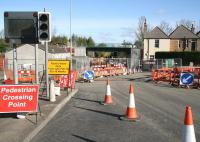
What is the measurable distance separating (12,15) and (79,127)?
12.6 ft

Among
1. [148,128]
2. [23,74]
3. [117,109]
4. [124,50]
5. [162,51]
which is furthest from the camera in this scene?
[124,50]

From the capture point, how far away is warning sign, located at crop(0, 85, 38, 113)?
11.1 metres

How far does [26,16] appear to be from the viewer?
12562 millimetres

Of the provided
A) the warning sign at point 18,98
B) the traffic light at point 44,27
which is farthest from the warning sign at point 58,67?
the warning sign at point 18,98

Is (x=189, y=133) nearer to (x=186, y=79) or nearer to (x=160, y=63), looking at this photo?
(x=186, y=79)

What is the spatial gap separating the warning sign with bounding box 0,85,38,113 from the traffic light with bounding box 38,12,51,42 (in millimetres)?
2286

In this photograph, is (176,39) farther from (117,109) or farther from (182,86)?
(117,109)

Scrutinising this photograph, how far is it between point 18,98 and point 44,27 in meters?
2.92

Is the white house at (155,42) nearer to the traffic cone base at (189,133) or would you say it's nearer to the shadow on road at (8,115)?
the shadow on road at (8,115)

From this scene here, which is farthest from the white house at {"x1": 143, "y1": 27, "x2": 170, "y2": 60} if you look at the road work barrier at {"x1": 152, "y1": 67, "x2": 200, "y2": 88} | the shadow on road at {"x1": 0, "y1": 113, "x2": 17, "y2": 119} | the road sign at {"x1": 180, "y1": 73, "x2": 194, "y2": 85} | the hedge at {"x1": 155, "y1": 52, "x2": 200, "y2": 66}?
the shadow on road at {"x1": 0, "y1": 113, "x2": 17, "y2": 119}

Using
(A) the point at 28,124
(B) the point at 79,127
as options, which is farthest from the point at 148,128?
(A) the point at 28,124

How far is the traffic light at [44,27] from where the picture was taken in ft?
42.8

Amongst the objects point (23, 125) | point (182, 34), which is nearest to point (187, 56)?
point (182, 34)

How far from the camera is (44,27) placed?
13.1 m
